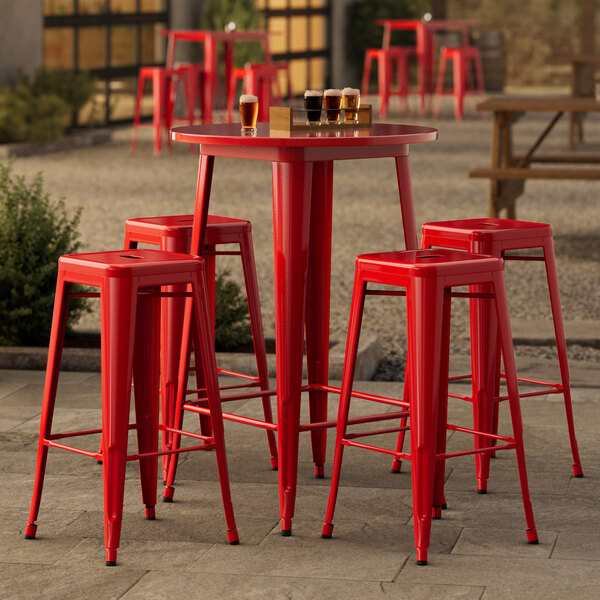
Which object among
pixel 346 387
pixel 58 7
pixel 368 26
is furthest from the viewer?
pixel 368 26

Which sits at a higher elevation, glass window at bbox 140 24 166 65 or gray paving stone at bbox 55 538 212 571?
glass window at bbox 140 24 166 65

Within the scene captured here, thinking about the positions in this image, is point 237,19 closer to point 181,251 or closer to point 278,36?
point 278,36

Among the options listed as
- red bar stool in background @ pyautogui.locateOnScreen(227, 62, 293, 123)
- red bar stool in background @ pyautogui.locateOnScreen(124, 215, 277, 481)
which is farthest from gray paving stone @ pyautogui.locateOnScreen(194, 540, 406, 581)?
red bar stool in background @ pyautogui.locateOnScreen(227, 62, 293, 123)

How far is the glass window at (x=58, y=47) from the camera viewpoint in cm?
1412

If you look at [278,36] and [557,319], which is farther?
[278,36]

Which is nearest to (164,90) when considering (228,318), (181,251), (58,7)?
(58,7)

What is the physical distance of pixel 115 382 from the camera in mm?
Answer: 2869

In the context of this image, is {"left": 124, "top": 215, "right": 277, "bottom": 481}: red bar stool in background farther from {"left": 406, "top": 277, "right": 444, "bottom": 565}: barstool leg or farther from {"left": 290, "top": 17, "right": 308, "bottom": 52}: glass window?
{"left": 290, "top": 17, "right": 308, "bottom": 52}: glass window

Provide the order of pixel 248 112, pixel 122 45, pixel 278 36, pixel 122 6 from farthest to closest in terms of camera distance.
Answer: pixel 278 36 < pixel 122 45 < pixel 122 6 < pixel 248 112

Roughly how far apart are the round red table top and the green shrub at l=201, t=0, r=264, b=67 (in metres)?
13.5

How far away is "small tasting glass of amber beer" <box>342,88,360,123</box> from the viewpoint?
3.41 m

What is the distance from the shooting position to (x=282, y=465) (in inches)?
124

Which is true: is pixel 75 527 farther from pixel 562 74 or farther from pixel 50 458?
pixel 562 74

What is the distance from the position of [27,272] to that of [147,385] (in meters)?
1.76
